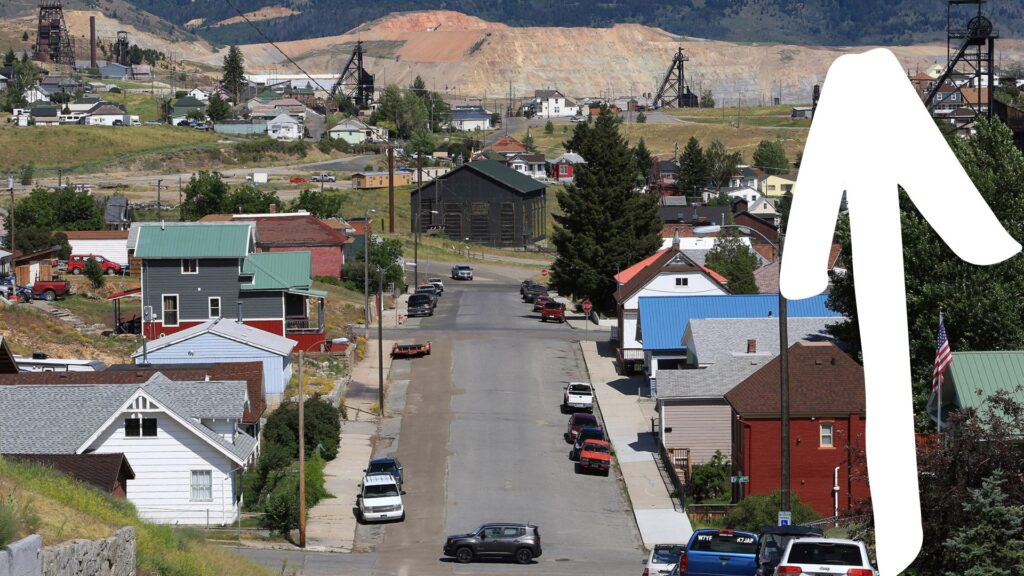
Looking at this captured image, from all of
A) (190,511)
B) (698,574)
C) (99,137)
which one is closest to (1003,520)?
(698,574)

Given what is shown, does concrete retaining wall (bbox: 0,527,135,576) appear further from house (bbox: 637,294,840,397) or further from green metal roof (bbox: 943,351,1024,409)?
house (bbox: 637,294,840,397)

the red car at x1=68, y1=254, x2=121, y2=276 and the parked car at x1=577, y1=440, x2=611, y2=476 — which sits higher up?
the red car at x1=68, y1=254, x2=121, y2=276

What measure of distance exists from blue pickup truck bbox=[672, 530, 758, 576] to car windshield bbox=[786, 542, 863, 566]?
4593 millimetres

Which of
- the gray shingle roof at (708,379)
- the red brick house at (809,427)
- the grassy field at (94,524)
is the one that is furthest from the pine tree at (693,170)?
the grassy field at (94,524)

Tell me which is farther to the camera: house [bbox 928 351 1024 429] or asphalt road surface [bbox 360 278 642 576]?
asphalt road surface [bbox 360 278 642 576]

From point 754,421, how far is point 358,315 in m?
40.6

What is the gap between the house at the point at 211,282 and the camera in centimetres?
6581

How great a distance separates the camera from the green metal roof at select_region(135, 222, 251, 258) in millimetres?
65500

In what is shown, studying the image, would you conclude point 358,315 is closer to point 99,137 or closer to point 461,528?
point 461,528

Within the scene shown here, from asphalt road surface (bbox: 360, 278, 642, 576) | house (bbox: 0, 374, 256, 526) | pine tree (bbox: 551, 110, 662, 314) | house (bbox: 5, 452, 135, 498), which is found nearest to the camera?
house (bbox: 5, 452, 135, 498)

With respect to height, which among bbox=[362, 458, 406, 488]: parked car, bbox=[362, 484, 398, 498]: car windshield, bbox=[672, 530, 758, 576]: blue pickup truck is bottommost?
bbox=[362, 458, 406, 488]: parked car

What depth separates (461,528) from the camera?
138ft

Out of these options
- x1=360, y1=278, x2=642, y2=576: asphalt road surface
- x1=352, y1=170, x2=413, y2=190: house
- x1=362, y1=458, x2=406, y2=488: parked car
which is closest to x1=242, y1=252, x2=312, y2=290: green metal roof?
x1=360, y1=278, x2=642, y2=576: asphalt road surface

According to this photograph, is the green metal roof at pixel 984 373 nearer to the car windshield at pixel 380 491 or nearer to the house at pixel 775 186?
the car windshield at pixel 380 491
